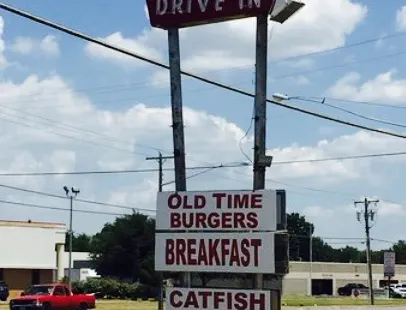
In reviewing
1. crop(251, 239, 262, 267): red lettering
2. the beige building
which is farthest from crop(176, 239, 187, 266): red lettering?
the beige building

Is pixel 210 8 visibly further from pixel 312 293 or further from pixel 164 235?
pixel 312 293

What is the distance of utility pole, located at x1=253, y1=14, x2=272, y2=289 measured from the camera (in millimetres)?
11773

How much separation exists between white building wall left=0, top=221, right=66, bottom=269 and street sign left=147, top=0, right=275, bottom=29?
5795cm

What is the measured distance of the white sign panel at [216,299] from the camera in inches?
436

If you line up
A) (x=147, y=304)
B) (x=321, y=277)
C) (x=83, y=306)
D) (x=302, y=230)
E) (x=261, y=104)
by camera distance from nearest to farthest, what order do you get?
(x=261, y=104) → (x=83, y=306) → (x=147, y=304) → (x=321, y=277) → (x=302, y=230)

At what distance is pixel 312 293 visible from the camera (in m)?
117

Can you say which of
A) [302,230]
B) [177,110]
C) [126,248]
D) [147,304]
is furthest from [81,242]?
[177,110]

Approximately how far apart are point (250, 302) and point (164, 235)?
1.47 meters

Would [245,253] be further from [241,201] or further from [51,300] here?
[51,300]

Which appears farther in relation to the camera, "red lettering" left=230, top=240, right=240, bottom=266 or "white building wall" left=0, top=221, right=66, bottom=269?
"white building wall" left=0, top=221, right=66, bottom=269

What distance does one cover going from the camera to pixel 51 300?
41.4 meters

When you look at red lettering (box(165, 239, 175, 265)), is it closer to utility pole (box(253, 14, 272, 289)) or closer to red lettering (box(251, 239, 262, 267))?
red lettering (box(251, 239, 262, 267))

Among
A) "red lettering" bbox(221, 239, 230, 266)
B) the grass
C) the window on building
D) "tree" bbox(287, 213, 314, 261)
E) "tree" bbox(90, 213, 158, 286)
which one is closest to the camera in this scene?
"red lettering" bbox(221, 239, 230, 266)

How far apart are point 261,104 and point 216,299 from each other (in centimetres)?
273
